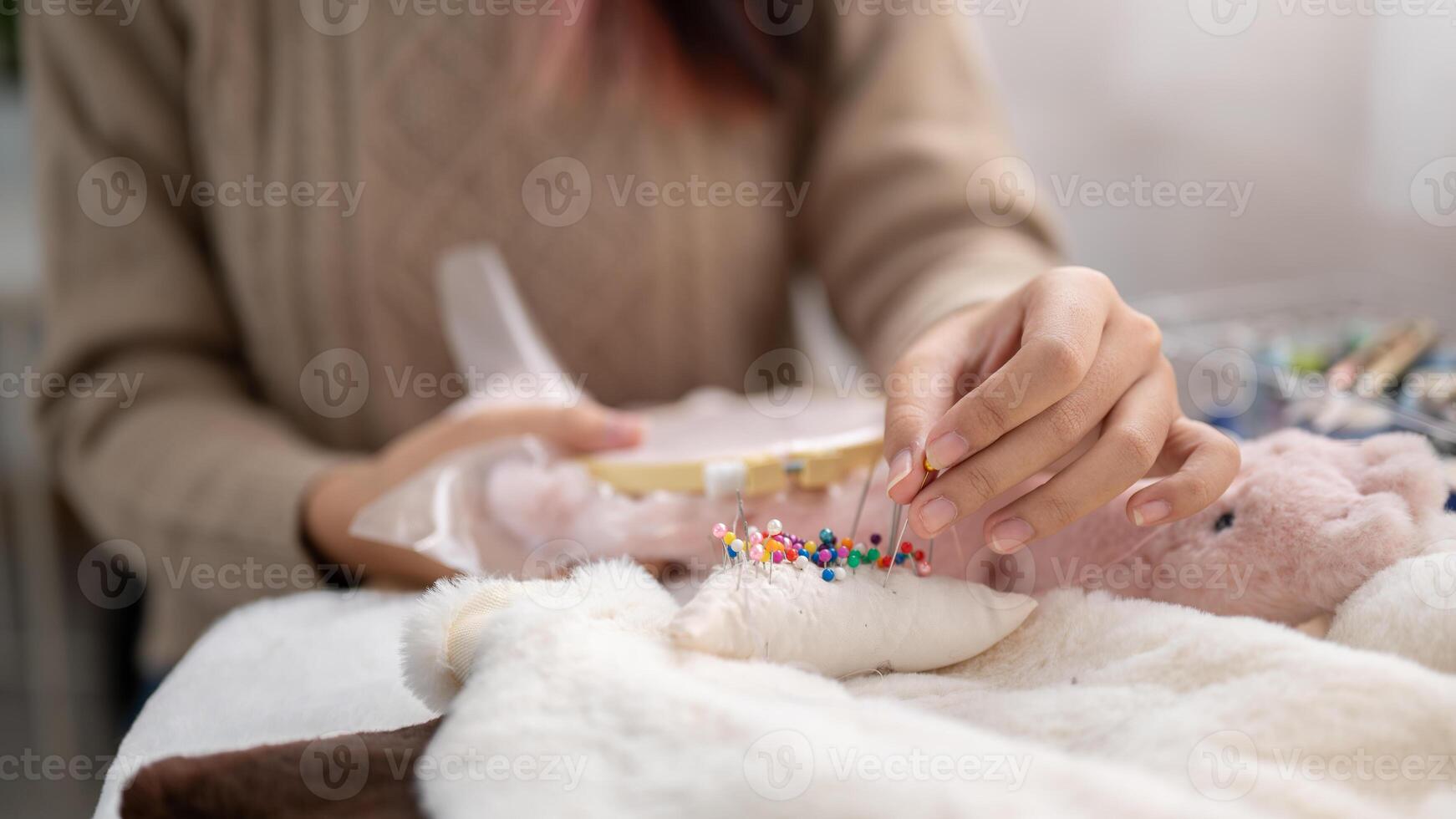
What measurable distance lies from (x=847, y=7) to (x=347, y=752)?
804 mm

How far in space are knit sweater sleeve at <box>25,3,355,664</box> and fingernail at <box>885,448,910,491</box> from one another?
1.76 ft

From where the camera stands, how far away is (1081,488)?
390 millimetres

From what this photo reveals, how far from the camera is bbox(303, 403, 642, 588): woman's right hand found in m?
0.57

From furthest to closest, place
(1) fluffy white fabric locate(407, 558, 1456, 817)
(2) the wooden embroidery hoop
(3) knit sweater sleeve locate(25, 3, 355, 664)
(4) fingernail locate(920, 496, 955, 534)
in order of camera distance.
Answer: (3) knit sweater sleeve locate(25, 3, 355, 664), (2) the wooden embroidery hoop, (4) fingernail locate(920, 496, 955, 534), (1) fluffy white fabric locate(407, 558, 1456, 817)

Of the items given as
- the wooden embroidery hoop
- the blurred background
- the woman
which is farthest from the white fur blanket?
the blurred background

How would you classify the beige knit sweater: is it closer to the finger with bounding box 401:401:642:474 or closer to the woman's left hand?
the finger with bounding box 401:401:642:474

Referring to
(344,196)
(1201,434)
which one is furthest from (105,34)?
(1201,434)

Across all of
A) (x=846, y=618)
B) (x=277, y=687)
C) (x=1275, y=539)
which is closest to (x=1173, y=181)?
(x=1275, y=539)

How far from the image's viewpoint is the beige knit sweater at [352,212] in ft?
2.62

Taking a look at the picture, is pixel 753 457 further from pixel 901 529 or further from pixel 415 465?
pixel 415 465

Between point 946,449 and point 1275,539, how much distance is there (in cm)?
15

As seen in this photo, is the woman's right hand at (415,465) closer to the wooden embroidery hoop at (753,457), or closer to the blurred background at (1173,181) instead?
the wooden embroidery hoop at (753,457)

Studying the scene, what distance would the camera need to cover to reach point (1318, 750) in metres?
0.30

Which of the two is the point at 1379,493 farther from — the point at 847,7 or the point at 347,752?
the point at 847,7
